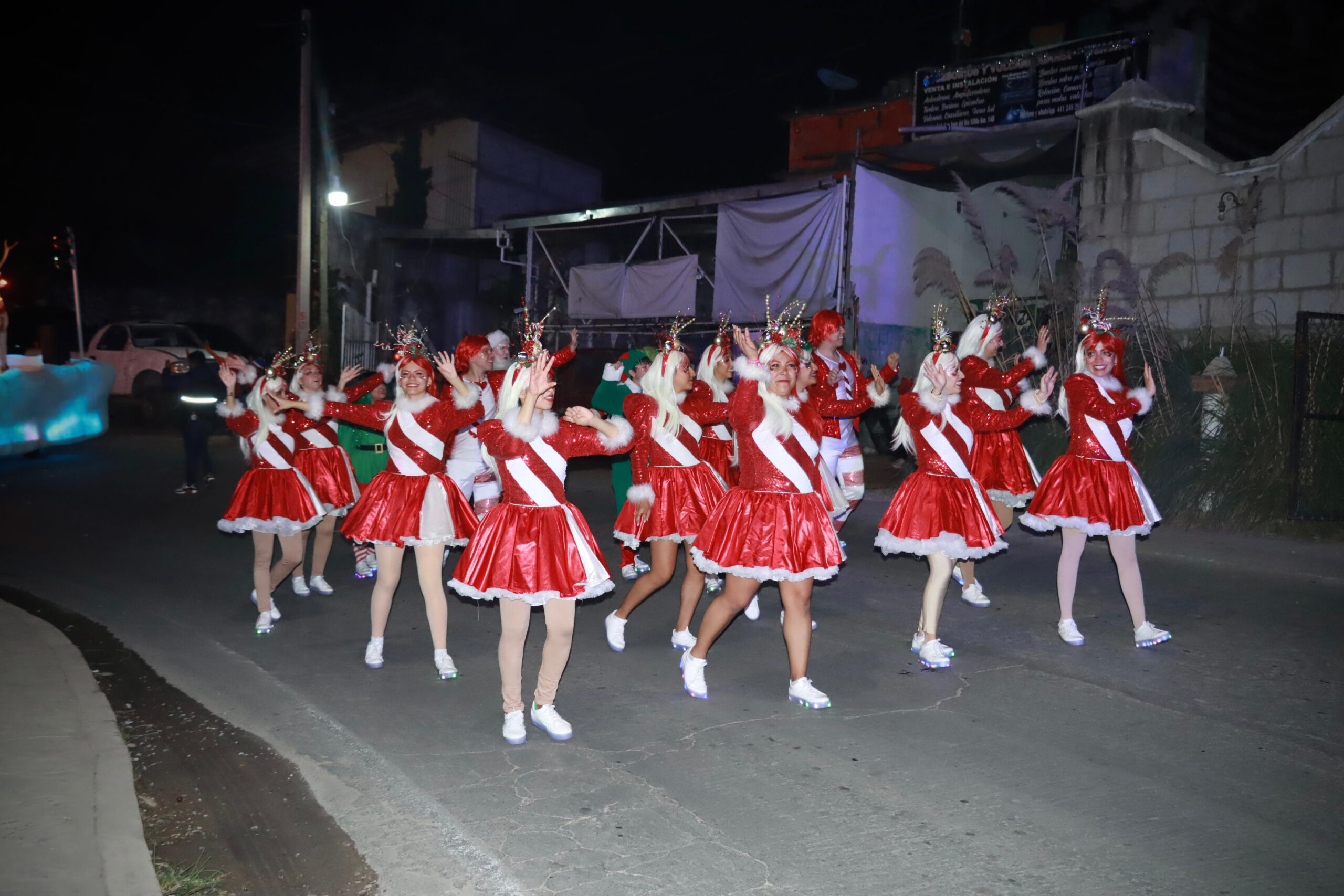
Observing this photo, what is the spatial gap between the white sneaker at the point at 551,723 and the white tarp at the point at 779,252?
12715 mm

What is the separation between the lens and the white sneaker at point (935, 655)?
5816 mm

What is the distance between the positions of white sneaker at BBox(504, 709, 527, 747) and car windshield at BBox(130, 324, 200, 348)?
756 inches

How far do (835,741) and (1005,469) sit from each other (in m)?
3.43

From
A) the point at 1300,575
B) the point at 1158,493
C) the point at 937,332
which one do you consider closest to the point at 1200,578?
the point at 1300,575

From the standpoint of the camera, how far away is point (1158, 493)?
34.1ft

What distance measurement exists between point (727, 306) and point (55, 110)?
23.3 m

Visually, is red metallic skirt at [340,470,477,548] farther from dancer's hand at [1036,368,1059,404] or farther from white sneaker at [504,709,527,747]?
dancer's hand at [1036,368,1059,404]

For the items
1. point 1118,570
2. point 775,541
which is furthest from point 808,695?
point 1118,570

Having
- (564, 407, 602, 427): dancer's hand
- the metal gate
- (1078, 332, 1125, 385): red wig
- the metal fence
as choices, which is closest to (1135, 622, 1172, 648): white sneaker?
(1078, 332, 1125, 385): red wig

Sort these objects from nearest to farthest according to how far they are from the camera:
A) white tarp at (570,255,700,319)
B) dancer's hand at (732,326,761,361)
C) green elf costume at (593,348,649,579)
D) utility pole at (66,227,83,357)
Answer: dancer's hand at (732,326,761,361) → green elf costume at (593,348,649,579) → white tarp at (570,255,700,319) → utility pole at (66,227,83,357)

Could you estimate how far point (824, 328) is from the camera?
24.8 feet

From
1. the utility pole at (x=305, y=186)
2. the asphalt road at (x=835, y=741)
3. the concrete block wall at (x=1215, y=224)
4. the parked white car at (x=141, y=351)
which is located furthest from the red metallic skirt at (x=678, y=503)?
the parked white car at (x=141, y=351)

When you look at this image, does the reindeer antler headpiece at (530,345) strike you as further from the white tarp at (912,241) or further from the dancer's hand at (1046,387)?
the white tarp at (912,241)

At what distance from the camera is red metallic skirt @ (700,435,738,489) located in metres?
7.36
